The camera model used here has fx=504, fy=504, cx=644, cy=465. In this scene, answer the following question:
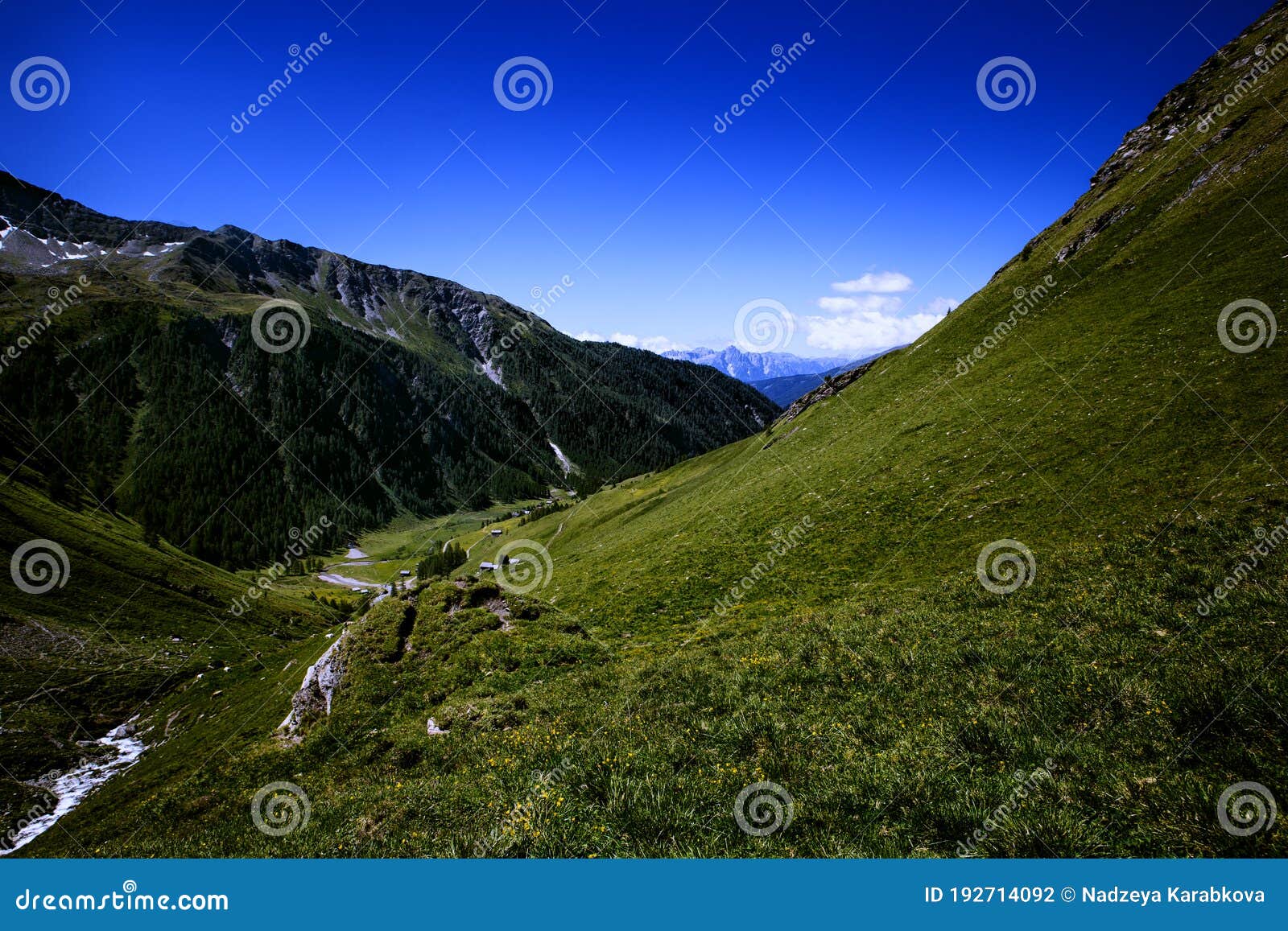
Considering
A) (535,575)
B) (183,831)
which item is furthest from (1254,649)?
(535,575)

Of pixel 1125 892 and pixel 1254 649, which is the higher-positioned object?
pixel 1254 649

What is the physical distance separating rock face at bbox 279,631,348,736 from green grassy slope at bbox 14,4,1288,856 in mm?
1041

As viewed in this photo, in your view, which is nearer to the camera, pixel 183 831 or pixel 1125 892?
pixel 1125 892

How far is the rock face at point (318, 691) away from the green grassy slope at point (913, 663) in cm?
104

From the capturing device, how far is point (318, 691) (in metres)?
17.1

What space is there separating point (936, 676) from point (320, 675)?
744 inches

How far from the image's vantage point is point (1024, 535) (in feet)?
68.4

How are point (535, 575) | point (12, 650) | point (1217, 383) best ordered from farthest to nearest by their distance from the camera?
point (12, 650) → point (535, 575) → point (1217, 383)

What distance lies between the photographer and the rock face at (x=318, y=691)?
1633cm

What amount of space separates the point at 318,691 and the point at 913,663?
18.4 m

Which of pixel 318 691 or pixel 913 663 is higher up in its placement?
pixel 913 663

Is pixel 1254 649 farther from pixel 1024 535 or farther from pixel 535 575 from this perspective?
pixel 535 575

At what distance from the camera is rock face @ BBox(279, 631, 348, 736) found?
643 inches

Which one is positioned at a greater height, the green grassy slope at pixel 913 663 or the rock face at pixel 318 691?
the green grassy slope at pixel 913 663
